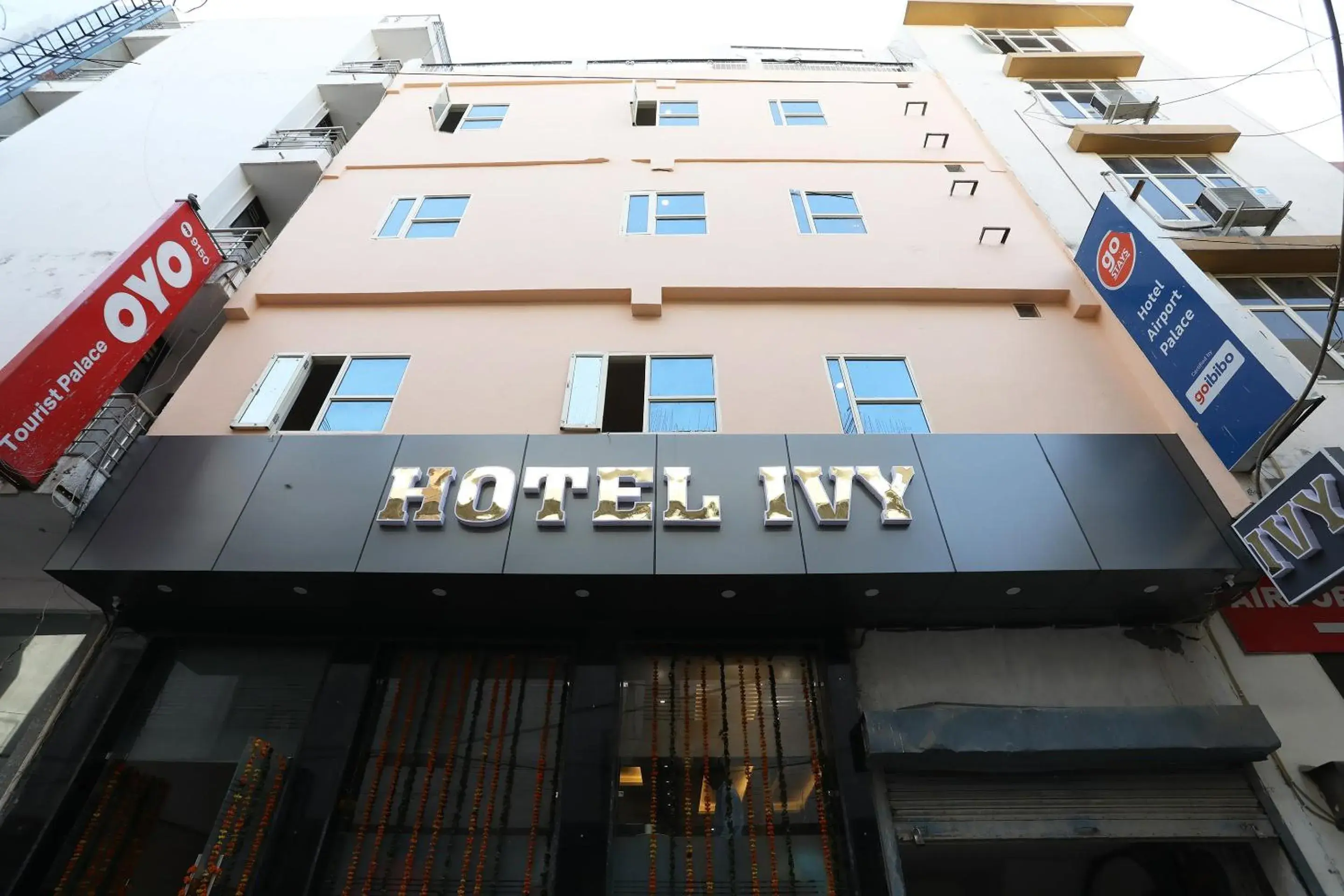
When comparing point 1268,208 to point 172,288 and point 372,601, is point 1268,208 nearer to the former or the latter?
point 372,601

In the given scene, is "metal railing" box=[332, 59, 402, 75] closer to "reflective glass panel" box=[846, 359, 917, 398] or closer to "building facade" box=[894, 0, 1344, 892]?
"building facade" box=[894, 0, 1344, 892]

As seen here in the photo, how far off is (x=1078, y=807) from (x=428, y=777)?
22.1 ft

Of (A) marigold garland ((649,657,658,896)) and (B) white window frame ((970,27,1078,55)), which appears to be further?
(B) white window frame ((970,27,1078,55))

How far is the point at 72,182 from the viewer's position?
1180 cm

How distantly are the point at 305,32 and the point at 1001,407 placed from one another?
19806 millimetres

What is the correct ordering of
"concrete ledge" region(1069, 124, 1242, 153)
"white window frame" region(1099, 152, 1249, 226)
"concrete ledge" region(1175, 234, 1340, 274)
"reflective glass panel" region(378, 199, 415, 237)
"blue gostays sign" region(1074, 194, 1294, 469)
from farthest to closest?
"concrete ledge" region(1069, 124, 1242, 153)
"white window frame" region(1099, 152, 1249, 226)
"reflective glass panel" region(378, 199, 415, 237)
"concrete ledge" region(1175, 234, 1340, 274)
"blue gostays sign" region(1074, 194, 1294, 469)

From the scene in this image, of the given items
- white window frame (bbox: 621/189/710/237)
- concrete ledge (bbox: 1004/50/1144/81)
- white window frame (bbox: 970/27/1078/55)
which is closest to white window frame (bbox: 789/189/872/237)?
white window frame (bbox: 621/189/710/237)

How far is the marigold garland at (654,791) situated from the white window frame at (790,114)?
11.6 metres

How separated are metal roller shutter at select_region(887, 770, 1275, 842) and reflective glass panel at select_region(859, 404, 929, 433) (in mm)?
4018

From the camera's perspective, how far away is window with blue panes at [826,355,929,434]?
8.58 m

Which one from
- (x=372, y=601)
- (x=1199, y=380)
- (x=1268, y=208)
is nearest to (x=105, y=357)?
(x=372, y=601)

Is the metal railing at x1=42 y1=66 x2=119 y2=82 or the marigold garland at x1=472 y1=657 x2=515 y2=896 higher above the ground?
the metal railing at x1=42 y1=66 x2=119 y2=82

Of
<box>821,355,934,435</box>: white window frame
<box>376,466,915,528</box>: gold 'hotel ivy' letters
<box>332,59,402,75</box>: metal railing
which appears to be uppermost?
<box>332,59,402,75</box>: metal railing

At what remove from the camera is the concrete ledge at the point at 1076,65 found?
15.4m
